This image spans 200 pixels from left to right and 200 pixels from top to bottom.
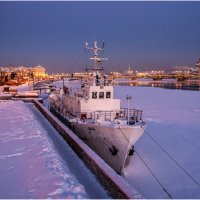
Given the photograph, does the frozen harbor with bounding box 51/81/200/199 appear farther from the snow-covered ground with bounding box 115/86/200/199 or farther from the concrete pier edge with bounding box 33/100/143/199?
the concrete pier edge with bounding box 33/100/143/199

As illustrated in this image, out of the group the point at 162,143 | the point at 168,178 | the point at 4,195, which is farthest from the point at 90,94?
the point at 4,195

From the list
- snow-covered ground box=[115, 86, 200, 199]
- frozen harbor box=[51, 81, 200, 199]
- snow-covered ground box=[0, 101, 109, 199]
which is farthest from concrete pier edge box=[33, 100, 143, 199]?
snow-covered ground box=[115, 86, 200, 199]

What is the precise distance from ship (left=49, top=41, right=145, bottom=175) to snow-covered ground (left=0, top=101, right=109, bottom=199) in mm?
2656

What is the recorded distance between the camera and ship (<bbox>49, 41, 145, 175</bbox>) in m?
15.0

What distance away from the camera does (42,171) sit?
9.41m

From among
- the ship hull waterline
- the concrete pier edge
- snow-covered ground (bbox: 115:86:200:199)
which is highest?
the concrete pier edge

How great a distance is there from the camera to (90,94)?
19.5 m

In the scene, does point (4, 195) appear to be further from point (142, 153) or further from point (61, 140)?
point (142, 153)

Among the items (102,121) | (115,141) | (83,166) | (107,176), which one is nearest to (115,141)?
(115,141)

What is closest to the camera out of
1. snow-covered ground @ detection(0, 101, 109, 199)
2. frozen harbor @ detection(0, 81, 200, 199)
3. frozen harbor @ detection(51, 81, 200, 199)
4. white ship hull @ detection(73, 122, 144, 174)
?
snow-covered ground @ detection(0, 101, 109, 199)

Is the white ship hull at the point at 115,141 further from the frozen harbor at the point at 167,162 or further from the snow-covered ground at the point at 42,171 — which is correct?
the snow-covered ground at the point at 42,171

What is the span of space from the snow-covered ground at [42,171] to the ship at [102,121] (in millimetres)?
2656

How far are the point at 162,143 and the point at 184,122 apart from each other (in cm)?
592

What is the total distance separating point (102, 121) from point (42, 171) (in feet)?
25.4
